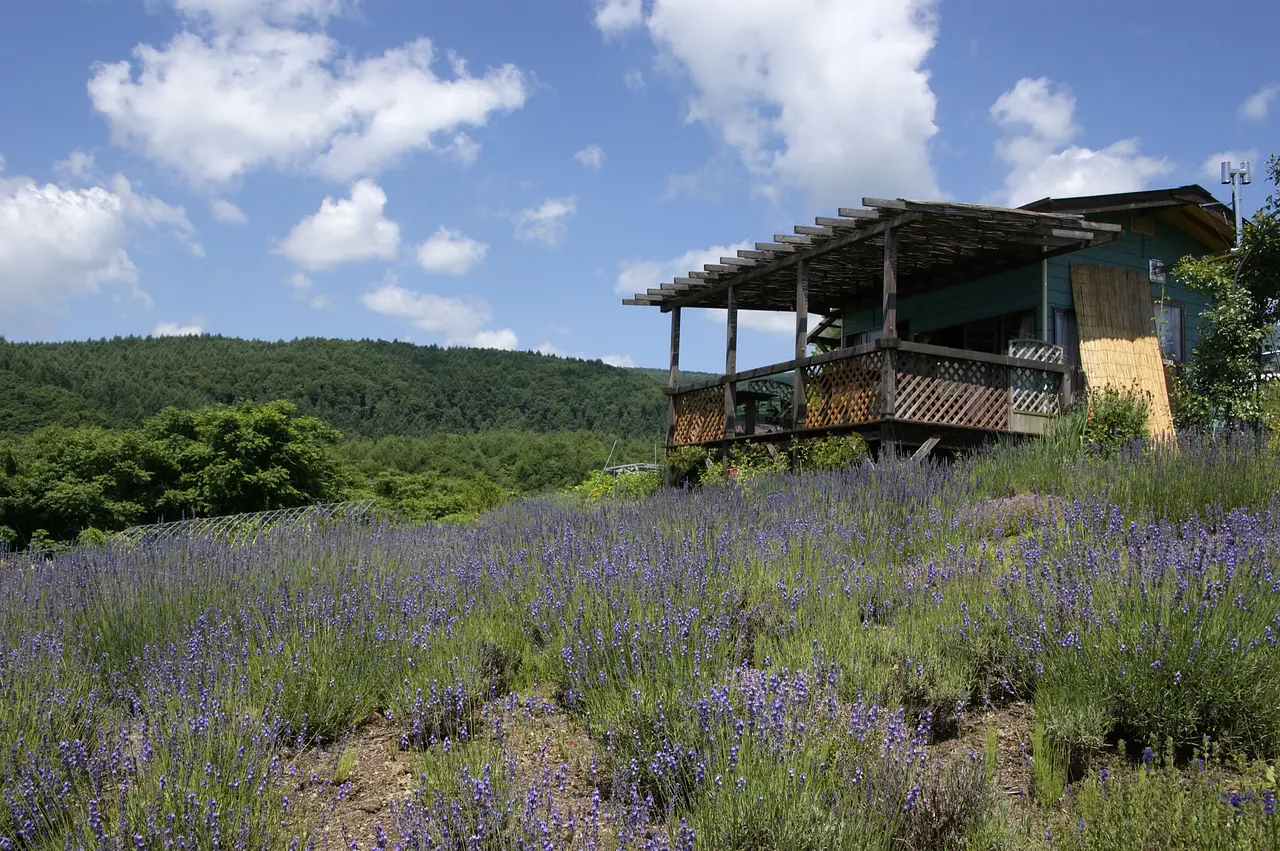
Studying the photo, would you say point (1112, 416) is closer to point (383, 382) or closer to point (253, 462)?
point (253, 462)

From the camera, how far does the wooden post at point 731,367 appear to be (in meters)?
14.1

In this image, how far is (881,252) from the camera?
529 inches

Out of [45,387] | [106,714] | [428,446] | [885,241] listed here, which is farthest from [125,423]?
[106,714]

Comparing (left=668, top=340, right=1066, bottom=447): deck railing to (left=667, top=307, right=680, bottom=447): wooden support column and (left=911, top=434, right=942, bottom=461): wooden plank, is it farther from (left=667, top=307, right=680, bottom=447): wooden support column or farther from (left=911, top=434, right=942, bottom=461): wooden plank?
(left=667, top=307, right=680, bottom=447): wooden support column

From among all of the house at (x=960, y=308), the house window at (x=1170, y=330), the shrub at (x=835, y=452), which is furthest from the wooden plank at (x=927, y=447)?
the house window at (x=1170, y=330)

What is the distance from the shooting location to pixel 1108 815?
2.59 metres

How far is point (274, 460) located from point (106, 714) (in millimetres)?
20211

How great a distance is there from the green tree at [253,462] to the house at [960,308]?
1087cm

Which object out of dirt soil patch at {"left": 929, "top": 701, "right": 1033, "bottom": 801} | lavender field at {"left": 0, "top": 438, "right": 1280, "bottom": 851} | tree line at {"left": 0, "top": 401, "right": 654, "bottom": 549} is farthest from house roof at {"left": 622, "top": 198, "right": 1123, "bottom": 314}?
dirt soil patch at {"left": 929, "top": 701, "right": 1033, "bottom": 801}

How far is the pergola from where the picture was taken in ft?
36.7

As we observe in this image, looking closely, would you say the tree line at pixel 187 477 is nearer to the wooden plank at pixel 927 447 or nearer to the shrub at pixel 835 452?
the shrub at pixel 835 452

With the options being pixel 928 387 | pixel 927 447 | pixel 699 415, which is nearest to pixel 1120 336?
pixel 928 387

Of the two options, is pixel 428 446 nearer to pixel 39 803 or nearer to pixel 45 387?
pixel 45 387

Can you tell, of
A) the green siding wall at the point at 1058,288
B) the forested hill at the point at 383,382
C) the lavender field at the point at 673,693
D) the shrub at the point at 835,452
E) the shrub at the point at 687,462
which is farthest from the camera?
the forested hill at the point at 383,382
